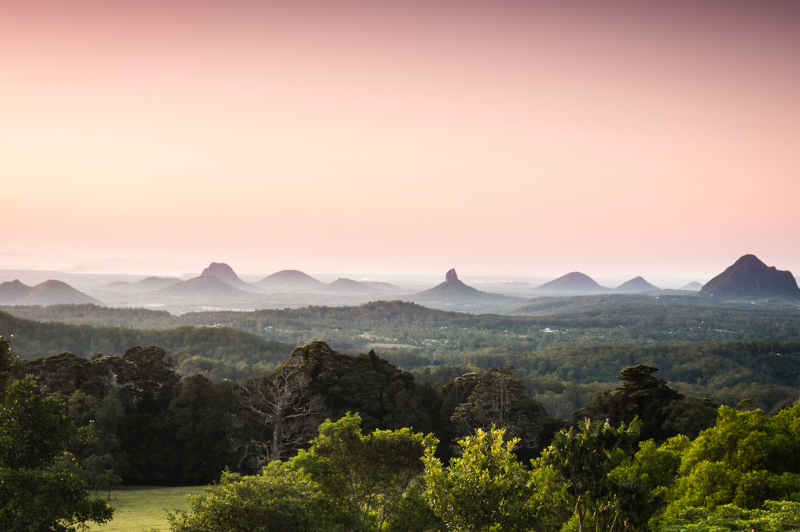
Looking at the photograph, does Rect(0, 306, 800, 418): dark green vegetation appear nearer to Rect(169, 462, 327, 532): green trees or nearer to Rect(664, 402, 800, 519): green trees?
Rect(664, 402, 800, 519): green trees

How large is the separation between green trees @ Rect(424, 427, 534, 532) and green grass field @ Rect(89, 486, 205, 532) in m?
13.0

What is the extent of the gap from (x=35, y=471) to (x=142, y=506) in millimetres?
15974

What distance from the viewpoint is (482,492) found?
9.84 m

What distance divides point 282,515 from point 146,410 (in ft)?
92.0

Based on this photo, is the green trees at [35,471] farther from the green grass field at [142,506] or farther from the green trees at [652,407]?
the green trees at [652,407]

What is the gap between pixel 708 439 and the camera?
591 inches

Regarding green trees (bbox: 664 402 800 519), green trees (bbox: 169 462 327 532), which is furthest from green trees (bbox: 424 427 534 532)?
green trees (bbox: 664 402 800 519)

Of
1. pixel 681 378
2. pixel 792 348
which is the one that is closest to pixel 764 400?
pixel 681 378

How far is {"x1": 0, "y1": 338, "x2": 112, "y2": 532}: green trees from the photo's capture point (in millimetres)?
9477

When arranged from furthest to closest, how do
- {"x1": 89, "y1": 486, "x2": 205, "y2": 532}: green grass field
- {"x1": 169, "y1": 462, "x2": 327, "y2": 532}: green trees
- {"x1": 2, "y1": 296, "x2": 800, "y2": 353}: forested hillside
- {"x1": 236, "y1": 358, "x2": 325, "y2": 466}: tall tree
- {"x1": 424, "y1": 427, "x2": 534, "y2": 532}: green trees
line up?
1. {"x1": 2, "y1": 296, "x2": 800, "y2": 353}: forested hillside
2. {"x1": 236, "y1": 358, "x2": 325, "y2": 466}: tall tree
3. {"x1": 89, "y1": 486, "x2": 205, "y2": 532}: green grass field
4. {"x1": 169, "y1": 462, "x2": 327, "y2": 532}: green trees
5. {"x1": 424, "y1": 427, "x2": 534, "y2": 532}: green trees

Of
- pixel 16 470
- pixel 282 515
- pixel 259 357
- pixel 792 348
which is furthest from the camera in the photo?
pixel 792 348

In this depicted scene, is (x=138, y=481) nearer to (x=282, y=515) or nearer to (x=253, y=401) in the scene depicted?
(x=253, y=401)

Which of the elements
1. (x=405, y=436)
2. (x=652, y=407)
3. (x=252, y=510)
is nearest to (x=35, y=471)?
(x=252, y=510)

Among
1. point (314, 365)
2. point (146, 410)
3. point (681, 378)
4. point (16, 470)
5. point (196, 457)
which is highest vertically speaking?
point (16, 470)
